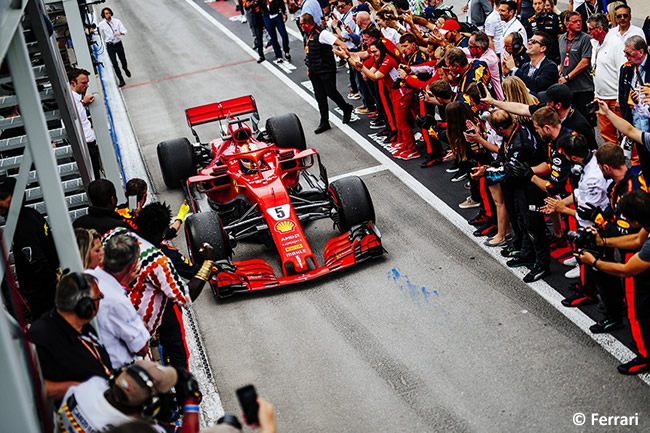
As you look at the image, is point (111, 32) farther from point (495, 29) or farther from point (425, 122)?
point (425, 122)

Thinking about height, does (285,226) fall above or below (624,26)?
below

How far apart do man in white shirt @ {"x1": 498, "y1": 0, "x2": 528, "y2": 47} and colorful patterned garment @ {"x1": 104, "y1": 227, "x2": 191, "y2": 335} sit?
850cm

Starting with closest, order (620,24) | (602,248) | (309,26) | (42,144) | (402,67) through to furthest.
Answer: (42,144) → (602,248) → (620,24) → (402,67) → (309,26)

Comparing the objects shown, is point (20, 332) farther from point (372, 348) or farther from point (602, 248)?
point (602, 248)

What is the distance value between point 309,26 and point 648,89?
662 cm

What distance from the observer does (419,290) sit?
888 centimetres

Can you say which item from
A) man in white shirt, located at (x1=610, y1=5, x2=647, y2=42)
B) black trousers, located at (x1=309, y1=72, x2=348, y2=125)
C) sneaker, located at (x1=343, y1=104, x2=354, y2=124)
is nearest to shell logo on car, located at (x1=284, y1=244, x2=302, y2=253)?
man in white shirt, located at (x1=610, y1=5, x2=647, y2=42)

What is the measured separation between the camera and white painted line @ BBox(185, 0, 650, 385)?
7344mm

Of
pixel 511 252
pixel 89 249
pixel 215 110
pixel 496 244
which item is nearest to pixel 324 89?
pixel 215 110

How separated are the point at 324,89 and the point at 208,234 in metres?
5.60

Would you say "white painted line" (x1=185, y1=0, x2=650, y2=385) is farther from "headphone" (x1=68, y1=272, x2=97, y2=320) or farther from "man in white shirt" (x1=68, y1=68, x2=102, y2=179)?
"headphone" (x1=68, y1=272, x2=97, y2=320)

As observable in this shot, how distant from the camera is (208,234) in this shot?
924 cm

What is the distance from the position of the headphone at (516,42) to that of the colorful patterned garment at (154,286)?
7.46 meters

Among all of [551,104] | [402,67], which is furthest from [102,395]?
[402,67]
